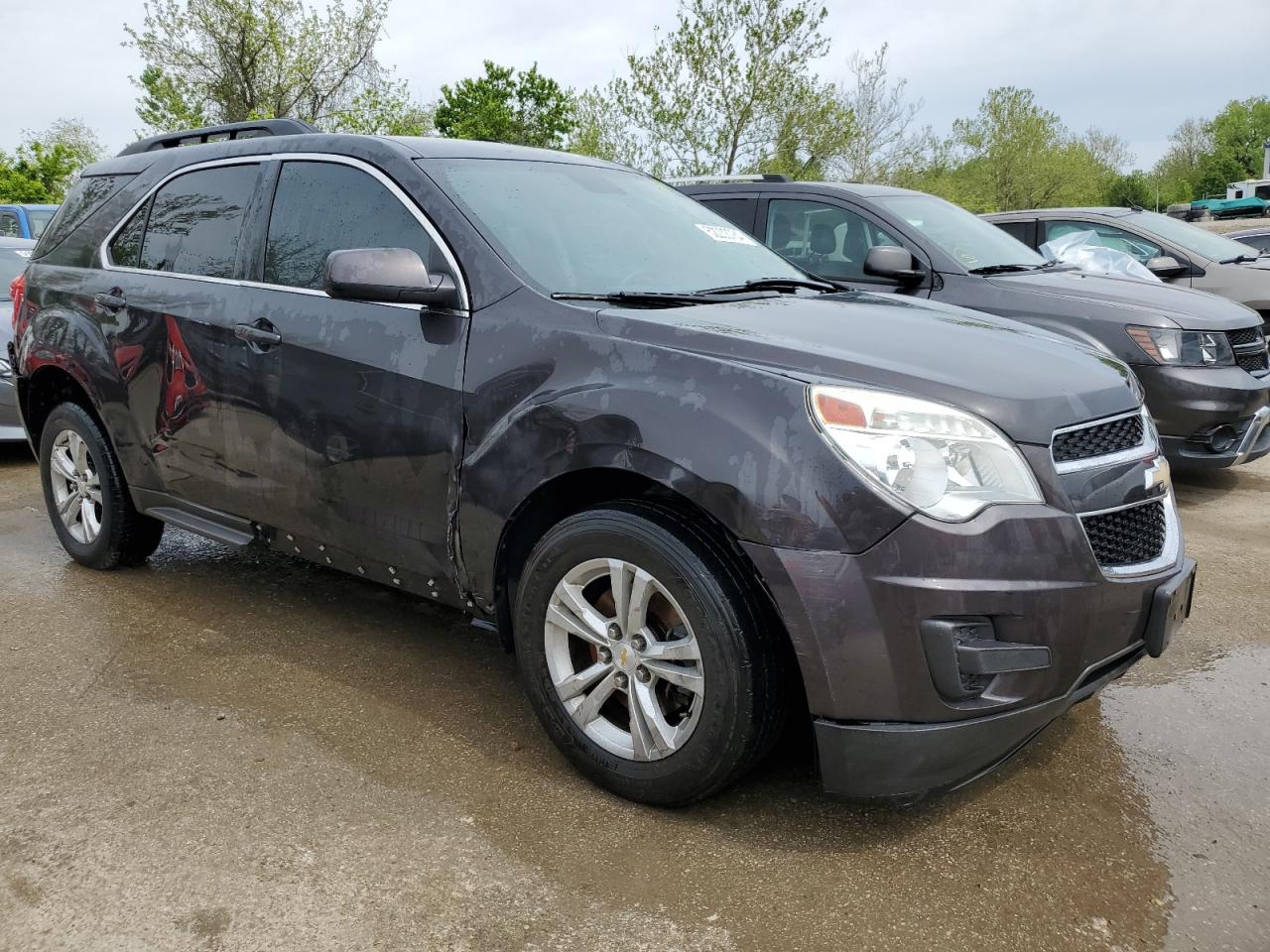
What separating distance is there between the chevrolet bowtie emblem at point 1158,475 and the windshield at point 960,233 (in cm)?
372

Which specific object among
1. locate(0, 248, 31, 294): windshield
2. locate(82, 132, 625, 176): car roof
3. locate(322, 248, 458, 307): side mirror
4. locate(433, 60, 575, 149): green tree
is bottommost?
locate(322, 248, 458, 307): side mirror

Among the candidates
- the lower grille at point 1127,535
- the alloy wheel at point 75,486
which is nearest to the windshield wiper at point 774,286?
the lower grille at point 1127,535

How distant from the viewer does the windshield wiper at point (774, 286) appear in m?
3.36

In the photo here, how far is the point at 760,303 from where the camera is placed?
3.18m

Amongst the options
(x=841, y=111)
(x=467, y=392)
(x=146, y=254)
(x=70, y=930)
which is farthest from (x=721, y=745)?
(x=841, y=111)

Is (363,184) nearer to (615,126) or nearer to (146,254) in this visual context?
(146,254)

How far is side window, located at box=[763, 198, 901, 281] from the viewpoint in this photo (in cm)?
666

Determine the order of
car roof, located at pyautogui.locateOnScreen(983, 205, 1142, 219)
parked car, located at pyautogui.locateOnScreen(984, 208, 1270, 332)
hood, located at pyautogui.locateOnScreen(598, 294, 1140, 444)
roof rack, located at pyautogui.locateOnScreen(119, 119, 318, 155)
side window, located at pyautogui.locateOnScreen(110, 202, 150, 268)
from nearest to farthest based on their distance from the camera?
hood, located at pyautogui.locateOnScreen(598, 294, 1140, 444) < roof rack, located at pyautogui.locateOnScreen(119, 119, 318, 155) < side window, located at pyautogui.locateOnScreen(110, 202, 150, 268) < parked car, located at pyautogui.locateOnScreen(984, 208, 1270, 332) < car roof, located at pyautogui.locateOnScreen(983, 205, 1142, 219)

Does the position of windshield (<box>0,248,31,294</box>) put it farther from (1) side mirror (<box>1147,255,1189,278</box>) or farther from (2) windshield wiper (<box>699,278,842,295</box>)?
(1) side mirror (<box>1147,255,1189,278</box>)

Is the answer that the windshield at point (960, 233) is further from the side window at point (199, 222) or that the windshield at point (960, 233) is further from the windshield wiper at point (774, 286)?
the side window at point (199, 222)

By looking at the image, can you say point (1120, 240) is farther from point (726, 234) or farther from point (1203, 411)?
point (726, 234)

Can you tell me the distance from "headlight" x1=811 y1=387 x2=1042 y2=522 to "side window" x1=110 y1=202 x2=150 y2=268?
313 centimetres

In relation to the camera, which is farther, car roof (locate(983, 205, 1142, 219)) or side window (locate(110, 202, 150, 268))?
car roof (locate(983, 205, 1142, 219))

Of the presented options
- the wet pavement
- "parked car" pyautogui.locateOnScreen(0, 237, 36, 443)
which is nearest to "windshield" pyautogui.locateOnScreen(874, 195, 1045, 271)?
the wet pavement
